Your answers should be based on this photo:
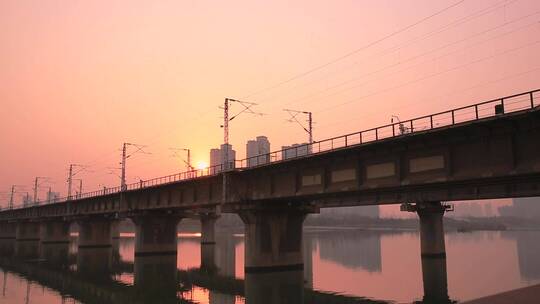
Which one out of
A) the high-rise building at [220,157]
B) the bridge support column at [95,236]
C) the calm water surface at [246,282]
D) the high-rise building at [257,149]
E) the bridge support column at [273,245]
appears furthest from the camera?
the bridge support column at [95,236]

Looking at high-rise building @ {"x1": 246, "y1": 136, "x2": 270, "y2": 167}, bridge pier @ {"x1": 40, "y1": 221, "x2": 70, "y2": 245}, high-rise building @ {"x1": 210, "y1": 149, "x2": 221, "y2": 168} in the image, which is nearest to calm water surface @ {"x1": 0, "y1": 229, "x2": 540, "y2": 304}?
high-rise building @ {"x1": 246, "y1": 136, "x2": 270, "y2": 167}

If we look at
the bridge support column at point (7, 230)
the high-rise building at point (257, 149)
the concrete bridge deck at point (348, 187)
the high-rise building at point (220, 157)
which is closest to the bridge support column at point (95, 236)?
the concrete bridge deck at point (348, 187)

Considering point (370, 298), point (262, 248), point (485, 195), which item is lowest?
point (370, 298)

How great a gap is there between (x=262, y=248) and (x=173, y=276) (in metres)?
12.3

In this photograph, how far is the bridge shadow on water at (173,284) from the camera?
124ft

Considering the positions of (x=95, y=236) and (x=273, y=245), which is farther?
(x=95, y=236)

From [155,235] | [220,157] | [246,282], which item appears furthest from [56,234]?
[246,282]

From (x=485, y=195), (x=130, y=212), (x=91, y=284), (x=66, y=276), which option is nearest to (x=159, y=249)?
(x=130, y=212)

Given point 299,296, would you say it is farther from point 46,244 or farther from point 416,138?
point 46,244

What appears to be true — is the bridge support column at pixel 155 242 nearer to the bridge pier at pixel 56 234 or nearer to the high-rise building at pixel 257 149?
the high-rise building at pixel 257 149

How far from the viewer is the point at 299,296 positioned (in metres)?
37.6

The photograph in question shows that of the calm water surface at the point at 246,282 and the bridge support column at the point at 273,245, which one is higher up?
the bridge support column at the point at 273,245

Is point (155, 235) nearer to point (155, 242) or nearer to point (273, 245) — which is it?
point (155, 242)

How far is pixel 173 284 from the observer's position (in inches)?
1866
